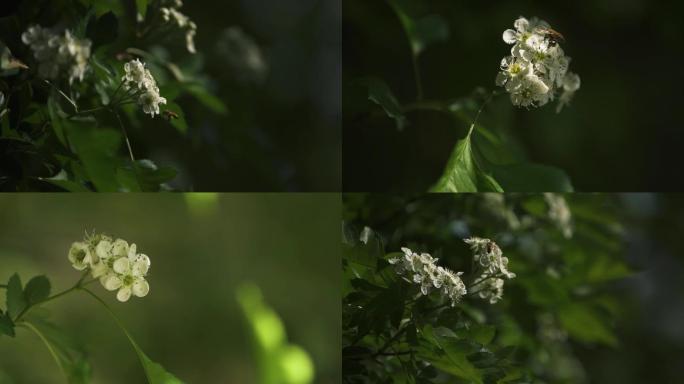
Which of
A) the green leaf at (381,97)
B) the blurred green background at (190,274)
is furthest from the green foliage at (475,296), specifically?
the blurred green background at (190,274)

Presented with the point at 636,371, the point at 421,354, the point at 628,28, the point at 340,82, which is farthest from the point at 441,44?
the point at 636,371

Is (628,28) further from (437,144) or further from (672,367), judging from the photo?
(672,367)

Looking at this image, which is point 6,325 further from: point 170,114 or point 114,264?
point 170,114

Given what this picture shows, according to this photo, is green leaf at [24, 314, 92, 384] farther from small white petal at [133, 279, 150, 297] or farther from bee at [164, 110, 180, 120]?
bee at [164, 110, 180, 120]

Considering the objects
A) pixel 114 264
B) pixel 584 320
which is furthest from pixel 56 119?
pixel 584 320

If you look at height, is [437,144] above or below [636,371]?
above

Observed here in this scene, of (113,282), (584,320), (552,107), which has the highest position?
(113,282)

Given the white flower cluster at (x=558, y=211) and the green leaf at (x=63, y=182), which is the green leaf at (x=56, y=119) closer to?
the green leaf at (x=63, y=182)
